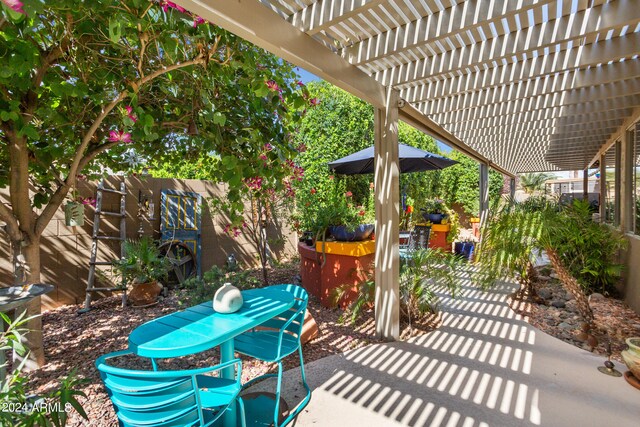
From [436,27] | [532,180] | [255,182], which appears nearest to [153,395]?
[436,27]

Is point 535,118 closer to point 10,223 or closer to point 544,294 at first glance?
point 544,294

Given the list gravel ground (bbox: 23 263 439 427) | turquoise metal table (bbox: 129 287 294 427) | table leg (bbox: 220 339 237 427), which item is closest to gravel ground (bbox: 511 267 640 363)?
gravel ground (bbox: 23 263 439 427)

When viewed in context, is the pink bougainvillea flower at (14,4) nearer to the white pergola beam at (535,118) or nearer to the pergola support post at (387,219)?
the pergola support post at (387,219)

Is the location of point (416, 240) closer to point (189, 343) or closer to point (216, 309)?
point (216, 309)

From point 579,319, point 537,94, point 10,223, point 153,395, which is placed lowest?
point 579,319

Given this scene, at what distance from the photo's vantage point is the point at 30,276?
2518 mm

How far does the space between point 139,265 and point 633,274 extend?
6.07 metres

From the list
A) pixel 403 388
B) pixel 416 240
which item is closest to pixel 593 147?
pixel 416 240

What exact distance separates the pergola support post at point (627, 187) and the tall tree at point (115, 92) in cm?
458

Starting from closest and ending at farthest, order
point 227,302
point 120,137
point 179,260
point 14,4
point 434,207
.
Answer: point 14,4
point 227,302
point 120,137
point 179,260
point 434,207

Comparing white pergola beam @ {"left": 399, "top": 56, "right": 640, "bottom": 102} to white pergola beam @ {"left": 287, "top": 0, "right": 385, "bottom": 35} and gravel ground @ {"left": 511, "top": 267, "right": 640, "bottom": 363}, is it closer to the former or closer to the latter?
white pergola beam @ {"left": 287, "top": 0, "right": 385, "bottom": 35}

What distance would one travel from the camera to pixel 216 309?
77.1 inches

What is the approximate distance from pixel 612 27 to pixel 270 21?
2.22 metres

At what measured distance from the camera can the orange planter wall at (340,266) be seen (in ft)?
12.9
